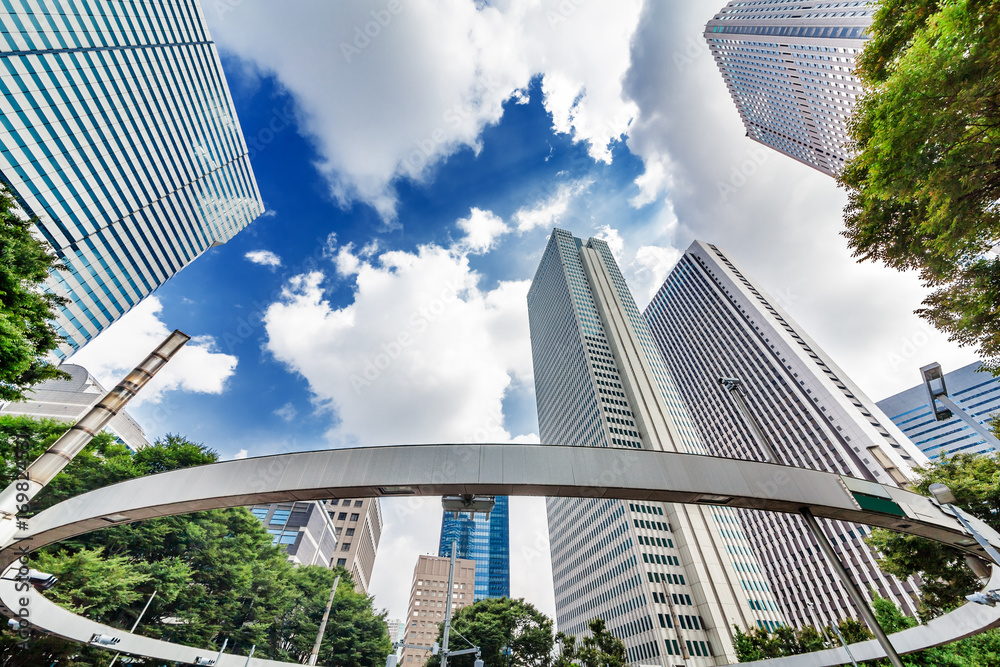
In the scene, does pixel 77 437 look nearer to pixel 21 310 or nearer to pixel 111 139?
pixel 21 310

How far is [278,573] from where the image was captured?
27.0 m

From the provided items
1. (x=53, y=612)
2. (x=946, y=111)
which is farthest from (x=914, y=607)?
(x=53, y=612)

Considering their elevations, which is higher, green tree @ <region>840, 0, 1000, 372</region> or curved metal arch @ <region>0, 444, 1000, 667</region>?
green tree @ <region>840, 0, 1000, 372</region>

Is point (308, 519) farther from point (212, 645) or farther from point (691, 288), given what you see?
point (691, 288)

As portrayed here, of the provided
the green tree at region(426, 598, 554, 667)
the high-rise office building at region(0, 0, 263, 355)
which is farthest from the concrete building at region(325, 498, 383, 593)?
the high-rise office building at region(0, 0, 263, 355)

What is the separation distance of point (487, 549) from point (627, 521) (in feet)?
323

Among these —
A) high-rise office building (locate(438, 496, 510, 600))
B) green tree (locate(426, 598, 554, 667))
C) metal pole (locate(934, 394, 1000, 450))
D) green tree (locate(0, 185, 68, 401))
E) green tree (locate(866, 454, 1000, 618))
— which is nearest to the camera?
metal pole (locate(934, 394, 1000, 450))

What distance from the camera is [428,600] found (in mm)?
101062

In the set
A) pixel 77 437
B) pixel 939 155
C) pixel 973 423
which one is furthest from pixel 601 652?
pixel 939 155

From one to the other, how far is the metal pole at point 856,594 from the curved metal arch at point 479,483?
0.73 meters

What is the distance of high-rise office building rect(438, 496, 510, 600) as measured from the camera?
446 ft

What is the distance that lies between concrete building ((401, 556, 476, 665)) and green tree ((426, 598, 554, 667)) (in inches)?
2830

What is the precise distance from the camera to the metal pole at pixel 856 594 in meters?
6.06

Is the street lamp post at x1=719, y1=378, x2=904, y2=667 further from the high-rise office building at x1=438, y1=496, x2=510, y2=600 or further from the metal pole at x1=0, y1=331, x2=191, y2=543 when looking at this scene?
the high-rise office building at x1=438, y1=496, x2=510, y2=600
